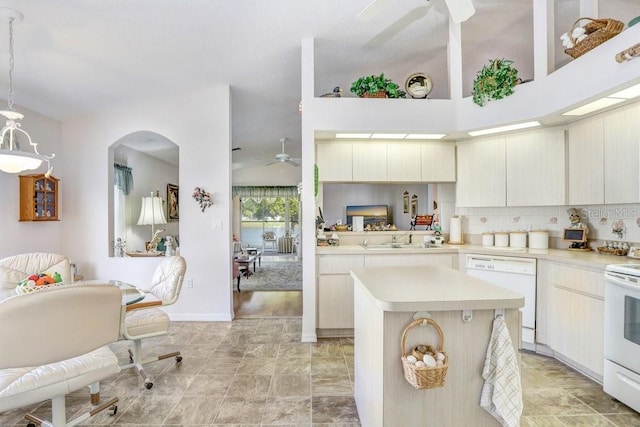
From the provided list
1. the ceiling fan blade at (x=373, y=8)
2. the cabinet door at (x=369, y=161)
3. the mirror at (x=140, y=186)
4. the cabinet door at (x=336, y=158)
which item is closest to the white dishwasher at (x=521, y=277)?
the cabinet door at (x=369, y=161)

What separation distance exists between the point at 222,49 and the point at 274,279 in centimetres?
436

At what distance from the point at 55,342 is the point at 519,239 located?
3.90m

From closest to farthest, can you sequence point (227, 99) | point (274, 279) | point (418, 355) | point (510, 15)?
point (418, 355)
point (510, 15)
point (227, 99)
point (274, 279)

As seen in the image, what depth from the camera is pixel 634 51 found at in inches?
80.5

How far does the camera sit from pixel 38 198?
3.72 m

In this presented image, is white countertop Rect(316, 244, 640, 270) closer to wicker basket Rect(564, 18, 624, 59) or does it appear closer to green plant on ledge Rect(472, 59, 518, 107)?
green plant on ledge Rect(472, 59, 518, 107)

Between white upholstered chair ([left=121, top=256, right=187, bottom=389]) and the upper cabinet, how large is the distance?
1806 millimetres

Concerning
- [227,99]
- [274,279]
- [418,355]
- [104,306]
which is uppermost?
[227,99]

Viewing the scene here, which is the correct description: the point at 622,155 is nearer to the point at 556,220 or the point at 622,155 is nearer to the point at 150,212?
the point at 556,220

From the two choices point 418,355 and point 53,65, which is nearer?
point 418,355

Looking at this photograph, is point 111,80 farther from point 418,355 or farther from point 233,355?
point 418,355

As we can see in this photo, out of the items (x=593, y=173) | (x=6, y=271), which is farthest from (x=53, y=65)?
(x=593, y=173)

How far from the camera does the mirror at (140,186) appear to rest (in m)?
5.60

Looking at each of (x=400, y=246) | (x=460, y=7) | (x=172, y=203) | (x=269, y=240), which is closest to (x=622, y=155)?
(x=460, y=7)
